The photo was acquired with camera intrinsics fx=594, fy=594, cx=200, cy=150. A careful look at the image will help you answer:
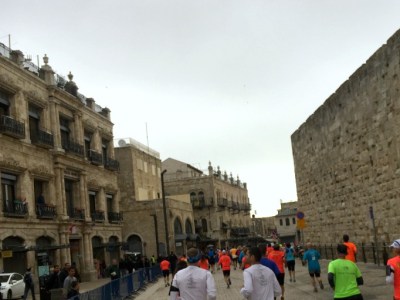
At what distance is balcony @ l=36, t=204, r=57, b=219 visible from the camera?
31.2m

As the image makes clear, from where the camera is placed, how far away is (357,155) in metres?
22.4

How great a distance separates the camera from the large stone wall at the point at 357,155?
733 inches

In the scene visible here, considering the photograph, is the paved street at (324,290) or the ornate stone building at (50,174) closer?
the paved street at (324,290)

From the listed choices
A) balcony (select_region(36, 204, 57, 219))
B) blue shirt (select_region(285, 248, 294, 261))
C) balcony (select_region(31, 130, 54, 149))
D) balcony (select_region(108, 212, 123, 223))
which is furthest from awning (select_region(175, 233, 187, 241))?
blue shirt (select_region(285, 248, 294, 261))

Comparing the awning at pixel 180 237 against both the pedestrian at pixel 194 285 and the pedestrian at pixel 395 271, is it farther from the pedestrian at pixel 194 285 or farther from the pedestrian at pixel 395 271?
the pedestrian at pixel 395 271

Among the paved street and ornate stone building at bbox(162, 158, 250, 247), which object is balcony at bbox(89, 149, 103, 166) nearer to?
the paved street

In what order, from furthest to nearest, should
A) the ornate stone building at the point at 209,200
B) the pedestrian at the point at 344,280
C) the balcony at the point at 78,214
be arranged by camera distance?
1. the ornate stone building at the point at 209,200
2. the balcony at the point at 78,214
3. the pedestrian at the point at 344,280

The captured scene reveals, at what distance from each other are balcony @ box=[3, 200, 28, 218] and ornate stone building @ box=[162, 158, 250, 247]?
36.6m

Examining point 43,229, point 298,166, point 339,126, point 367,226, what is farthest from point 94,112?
point 367,226

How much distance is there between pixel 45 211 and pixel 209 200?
41903 mm

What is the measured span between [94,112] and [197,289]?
3478 centimetres

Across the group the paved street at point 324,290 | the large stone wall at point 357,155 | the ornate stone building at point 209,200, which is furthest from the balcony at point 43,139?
the ornate stone building at point 209,200

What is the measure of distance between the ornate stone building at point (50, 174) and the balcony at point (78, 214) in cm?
6

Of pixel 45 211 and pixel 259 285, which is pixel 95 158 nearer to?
pixel 45 211
